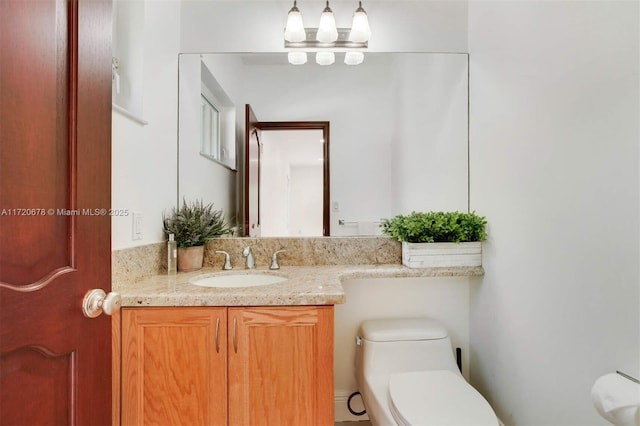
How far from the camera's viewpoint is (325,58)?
5.39 feet

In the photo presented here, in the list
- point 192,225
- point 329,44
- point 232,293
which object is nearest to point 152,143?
point 192,225

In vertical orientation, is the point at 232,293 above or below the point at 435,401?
above

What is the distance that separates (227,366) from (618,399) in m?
1.04

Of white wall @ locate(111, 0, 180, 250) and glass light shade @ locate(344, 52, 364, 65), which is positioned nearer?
white wall @ locate(111, 0, 180, 250)

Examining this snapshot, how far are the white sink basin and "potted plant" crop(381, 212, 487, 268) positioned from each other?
0.63 m

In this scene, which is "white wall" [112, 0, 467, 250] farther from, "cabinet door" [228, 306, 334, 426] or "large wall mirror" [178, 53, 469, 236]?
"cabinet door" [228, 306, 334, 426]

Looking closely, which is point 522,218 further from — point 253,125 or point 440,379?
point 253,125

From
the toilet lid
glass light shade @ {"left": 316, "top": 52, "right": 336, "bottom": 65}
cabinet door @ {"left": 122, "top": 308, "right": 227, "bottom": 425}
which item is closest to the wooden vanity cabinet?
cabinet door @ {"left": 122, "top": 308, "right": 227, "bottom": 425}

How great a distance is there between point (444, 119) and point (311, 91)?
732 mm

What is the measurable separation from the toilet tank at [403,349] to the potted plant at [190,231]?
871 millimetres

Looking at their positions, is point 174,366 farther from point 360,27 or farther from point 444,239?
point 360,27

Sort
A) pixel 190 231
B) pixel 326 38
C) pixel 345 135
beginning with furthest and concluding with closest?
1. pixel 345 135
2. pixel 326 38
3. pixel 190 231

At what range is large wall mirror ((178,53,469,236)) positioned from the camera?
167 centimetres

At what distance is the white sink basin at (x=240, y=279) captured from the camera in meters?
1.43
